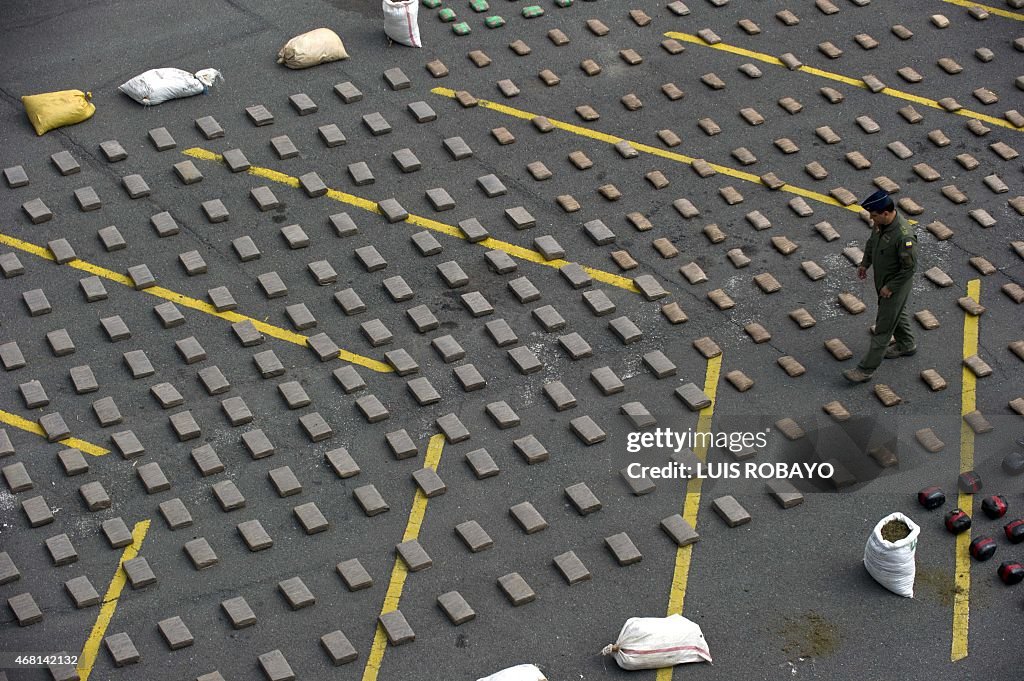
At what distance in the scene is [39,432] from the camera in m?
13.8

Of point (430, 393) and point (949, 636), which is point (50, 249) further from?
point (949, 636)

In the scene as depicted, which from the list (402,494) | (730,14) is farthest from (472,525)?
(730,14)

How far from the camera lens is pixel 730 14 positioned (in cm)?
1959

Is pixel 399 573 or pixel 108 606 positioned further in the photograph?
pixel 399 573

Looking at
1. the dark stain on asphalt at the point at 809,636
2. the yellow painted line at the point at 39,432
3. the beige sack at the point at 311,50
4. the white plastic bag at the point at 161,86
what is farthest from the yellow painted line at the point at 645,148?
the yellow painted line at the point at 39,432

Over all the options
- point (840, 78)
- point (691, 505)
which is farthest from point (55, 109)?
point (840, 78)

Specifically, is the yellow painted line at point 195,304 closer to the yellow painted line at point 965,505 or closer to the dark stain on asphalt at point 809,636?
the dark stain on asphalt at point 809,636

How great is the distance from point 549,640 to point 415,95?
808 centimetres

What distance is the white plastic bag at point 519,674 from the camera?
11576mm

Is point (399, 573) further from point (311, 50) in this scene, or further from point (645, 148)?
point (311, 50)

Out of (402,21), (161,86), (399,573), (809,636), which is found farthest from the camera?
(402,21)

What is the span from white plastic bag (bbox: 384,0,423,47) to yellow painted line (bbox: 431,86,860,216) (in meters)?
0.97

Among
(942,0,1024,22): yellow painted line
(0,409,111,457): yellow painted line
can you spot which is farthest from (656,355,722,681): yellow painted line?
(942,0,1024,22): yellow painted line

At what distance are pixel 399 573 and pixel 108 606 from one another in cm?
248
